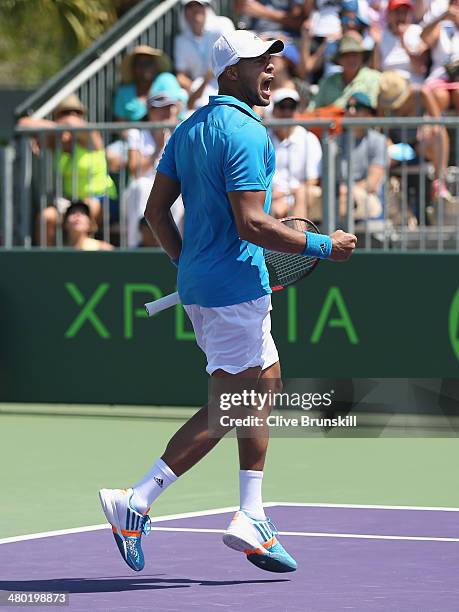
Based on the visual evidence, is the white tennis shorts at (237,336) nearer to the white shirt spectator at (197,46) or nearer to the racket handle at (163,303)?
the racket handle at (163,303)

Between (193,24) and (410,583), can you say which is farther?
(193,24)

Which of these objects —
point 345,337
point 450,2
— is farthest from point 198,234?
point 450,2

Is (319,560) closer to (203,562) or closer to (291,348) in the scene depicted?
(203,562)

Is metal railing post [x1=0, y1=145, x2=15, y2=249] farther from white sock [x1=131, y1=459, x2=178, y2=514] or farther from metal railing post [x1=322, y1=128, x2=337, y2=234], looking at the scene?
white sock [x1=131, y1=459, x2=178, y2=514]

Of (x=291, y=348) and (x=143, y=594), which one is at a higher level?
(x=291, y=348)

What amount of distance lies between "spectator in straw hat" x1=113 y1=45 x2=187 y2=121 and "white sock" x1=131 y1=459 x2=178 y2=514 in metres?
9.11

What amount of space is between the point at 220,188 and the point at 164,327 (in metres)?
6.36

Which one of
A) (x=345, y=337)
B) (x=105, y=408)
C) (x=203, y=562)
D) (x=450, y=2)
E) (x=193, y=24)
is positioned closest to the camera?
(x=203, y=562)

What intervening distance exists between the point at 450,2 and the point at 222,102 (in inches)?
349

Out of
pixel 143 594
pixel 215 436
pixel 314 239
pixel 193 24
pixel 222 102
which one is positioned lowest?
pixel 143 594

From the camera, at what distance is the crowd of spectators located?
12641 millimetres

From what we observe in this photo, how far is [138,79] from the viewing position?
51.5ft

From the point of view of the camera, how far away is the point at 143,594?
20.9 ft

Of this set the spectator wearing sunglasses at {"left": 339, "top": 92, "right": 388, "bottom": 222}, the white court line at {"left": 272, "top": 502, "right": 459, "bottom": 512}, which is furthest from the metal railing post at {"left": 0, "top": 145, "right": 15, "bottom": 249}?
the white court line at {"left": 272, "top": 502, "right": 459, "bottom": 512}
